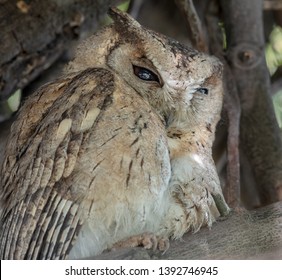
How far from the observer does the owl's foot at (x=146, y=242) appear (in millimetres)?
1596

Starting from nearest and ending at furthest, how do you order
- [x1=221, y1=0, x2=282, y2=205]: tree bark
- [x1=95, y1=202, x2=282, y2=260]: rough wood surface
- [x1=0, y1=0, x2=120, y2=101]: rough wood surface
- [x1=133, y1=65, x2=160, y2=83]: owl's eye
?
[x1=95, y1=202, x2=282, y2=260]: rough wood surface → [x1=133, y1=65, x2=160, y2=83]: owl's eye → [x1=0, y1=0, x2=120, y2=101]: rough wood surface → [x1=221, y1=0, x2=282, y2=205]: tree bark

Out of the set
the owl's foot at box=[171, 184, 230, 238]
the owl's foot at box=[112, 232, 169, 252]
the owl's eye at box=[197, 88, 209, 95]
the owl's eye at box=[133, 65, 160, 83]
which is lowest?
the owl's foot at box=[112, 232, 169, 252]

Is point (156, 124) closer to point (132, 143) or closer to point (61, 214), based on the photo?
point (132, 143)

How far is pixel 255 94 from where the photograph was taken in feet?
7.88

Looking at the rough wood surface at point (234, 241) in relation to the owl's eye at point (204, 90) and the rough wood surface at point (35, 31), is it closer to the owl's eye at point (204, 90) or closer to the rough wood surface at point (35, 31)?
the owl's eye at point (204, 90)

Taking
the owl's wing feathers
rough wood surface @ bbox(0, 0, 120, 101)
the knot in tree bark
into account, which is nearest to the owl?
the owl's wing feathers

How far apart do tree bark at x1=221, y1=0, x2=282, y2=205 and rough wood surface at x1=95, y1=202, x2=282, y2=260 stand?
27.6 inches

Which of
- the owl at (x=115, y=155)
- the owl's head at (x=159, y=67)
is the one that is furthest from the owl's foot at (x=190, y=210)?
the owl's head at (x=159, y=67)

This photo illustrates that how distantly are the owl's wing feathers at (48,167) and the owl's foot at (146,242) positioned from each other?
0.31 feet

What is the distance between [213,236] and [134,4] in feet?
3.15

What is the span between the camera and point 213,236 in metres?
1.64

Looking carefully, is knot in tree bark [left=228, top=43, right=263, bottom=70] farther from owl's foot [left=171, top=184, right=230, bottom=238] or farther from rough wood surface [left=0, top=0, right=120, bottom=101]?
owl's foot [left=171, top=184, right=230, bottom=238]

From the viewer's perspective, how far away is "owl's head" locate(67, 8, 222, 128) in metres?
1.82
